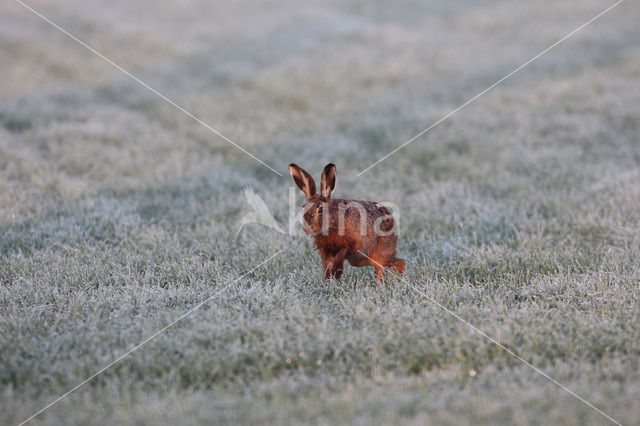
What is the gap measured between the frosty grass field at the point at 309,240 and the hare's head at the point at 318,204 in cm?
63

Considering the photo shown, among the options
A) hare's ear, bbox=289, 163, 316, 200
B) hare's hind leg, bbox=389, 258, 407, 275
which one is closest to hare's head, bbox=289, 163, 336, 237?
hare's ear, bbox=289, 163, 316, 200

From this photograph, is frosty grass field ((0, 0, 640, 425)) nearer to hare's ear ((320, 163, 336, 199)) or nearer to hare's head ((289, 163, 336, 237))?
hare's head ((289, 163, 336, 237))

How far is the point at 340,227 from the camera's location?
4.30 m

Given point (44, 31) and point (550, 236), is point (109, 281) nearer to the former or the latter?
point (550, 236)

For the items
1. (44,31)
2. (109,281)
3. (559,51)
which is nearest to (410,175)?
(109,281)

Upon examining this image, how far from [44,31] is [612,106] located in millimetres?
13238

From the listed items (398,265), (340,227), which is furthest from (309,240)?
(340,227)

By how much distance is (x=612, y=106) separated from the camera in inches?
378

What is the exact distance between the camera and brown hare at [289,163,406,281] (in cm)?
427

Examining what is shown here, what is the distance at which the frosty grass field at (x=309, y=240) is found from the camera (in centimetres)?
350

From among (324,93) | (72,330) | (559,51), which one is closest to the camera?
(72,330)

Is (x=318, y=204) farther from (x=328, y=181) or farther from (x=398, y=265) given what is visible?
(x=398, y=265)

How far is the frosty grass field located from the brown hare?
0.96ft

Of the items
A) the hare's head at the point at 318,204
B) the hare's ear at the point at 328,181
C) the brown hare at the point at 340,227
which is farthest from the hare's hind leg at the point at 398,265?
the hare's ear at the point at 328,181
